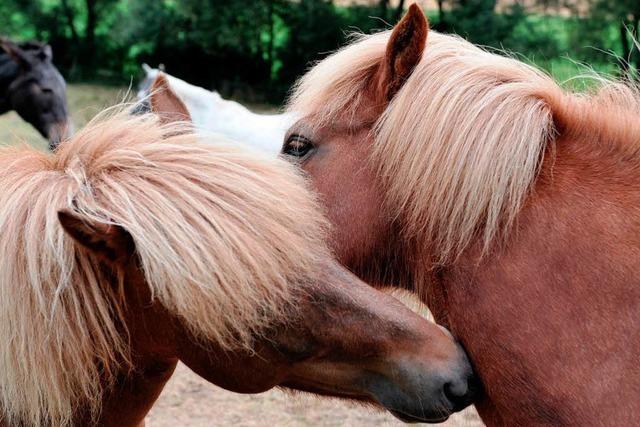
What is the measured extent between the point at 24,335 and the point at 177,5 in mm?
17312

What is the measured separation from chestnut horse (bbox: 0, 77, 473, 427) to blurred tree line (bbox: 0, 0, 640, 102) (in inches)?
594

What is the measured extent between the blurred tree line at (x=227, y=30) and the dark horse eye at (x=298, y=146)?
14.6 meters

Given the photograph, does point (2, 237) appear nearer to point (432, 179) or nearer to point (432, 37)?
point (432, 179)

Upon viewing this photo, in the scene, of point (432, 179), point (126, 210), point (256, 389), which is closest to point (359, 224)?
point (432, 179)

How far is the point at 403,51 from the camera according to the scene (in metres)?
2.03

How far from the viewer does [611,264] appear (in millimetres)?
1753

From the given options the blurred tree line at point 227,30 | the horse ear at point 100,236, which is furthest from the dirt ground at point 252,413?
the blurred tree line at point 227,30

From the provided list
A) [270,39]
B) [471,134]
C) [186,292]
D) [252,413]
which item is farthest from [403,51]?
[270,39]

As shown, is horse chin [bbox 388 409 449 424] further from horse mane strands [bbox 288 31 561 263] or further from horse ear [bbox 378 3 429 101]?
horse ear [bbox 378 3 429 101]

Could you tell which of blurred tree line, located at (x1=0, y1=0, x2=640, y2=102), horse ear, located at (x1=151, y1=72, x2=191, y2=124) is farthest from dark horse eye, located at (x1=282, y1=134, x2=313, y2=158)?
blurred tree line, located at (x1=0, y1=0, x2=640, y2=102)

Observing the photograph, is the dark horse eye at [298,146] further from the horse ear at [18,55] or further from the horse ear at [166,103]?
the horse ear at [18,55]

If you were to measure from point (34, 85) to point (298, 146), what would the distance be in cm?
816

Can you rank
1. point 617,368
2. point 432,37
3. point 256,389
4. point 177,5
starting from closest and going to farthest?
1. point 617,368
2. point 256,389
3. point 432,37
4. point 177,5

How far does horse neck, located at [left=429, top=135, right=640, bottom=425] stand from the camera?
1718mm
